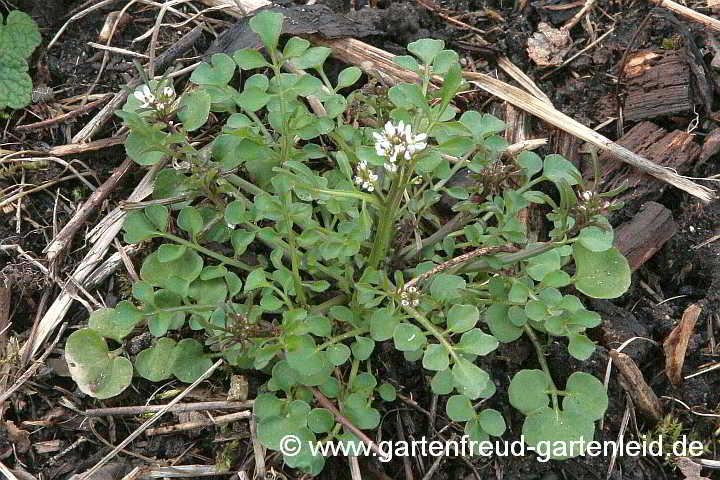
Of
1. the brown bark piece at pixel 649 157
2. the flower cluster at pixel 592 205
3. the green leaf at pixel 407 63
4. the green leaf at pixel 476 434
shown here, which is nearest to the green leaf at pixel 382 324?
the green leaf at pixel 476 434

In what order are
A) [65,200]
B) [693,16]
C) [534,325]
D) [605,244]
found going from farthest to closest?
1. [693,16]
2. [65,200]
3. [534,325]
4. [605,244]

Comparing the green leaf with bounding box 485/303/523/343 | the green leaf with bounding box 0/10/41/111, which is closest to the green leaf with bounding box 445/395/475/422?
the green leaf with bounding box 485/303/523/343

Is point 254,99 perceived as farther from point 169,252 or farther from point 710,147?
point 710,147

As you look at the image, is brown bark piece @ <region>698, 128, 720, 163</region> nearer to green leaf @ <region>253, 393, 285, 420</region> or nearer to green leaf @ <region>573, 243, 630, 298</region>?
green leaf @ <region>573, 243, 630, 298</region>

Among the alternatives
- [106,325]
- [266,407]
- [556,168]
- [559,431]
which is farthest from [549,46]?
[106,325]

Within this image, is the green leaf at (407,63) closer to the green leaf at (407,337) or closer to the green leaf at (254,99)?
the green leaf at (254,99)

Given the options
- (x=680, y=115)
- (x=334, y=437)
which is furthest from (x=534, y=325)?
(x=680, y=115)

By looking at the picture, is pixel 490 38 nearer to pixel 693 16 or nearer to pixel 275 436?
pixel 693 16
